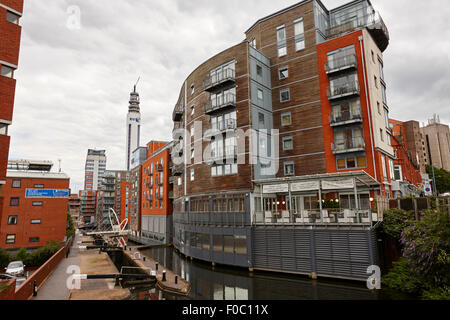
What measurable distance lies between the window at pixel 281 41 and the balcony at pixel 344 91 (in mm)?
8212

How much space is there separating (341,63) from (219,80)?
1314 cm

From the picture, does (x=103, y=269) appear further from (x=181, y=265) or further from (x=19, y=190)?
(x=19, y=190)

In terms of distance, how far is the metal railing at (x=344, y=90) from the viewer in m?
26.6

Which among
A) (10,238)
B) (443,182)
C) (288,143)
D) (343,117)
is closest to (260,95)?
(288,143)

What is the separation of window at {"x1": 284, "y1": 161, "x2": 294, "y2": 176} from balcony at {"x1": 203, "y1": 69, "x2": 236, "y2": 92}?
36.5ft

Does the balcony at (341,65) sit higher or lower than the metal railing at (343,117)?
higher

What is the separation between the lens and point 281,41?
108 ft

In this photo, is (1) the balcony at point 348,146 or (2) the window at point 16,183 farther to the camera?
(2) the window at point 16,183

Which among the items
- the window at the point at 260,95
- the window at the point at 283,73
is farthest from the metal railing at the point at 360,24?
the window at the point at 260,95

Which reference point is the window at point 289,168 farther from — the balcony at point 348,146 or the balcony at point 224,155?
the balcony at point 224,155

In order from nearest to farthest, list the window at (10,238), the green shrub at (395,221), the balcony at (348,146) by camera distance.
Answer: the green shrub at (395,221), the balcony at (348,146), the window at (10,238)

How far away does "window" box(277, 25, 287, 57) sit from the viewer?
32.8 m

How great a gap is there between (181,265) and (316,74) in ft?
84.9

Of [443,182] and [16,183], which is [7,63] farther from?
[443,182]
